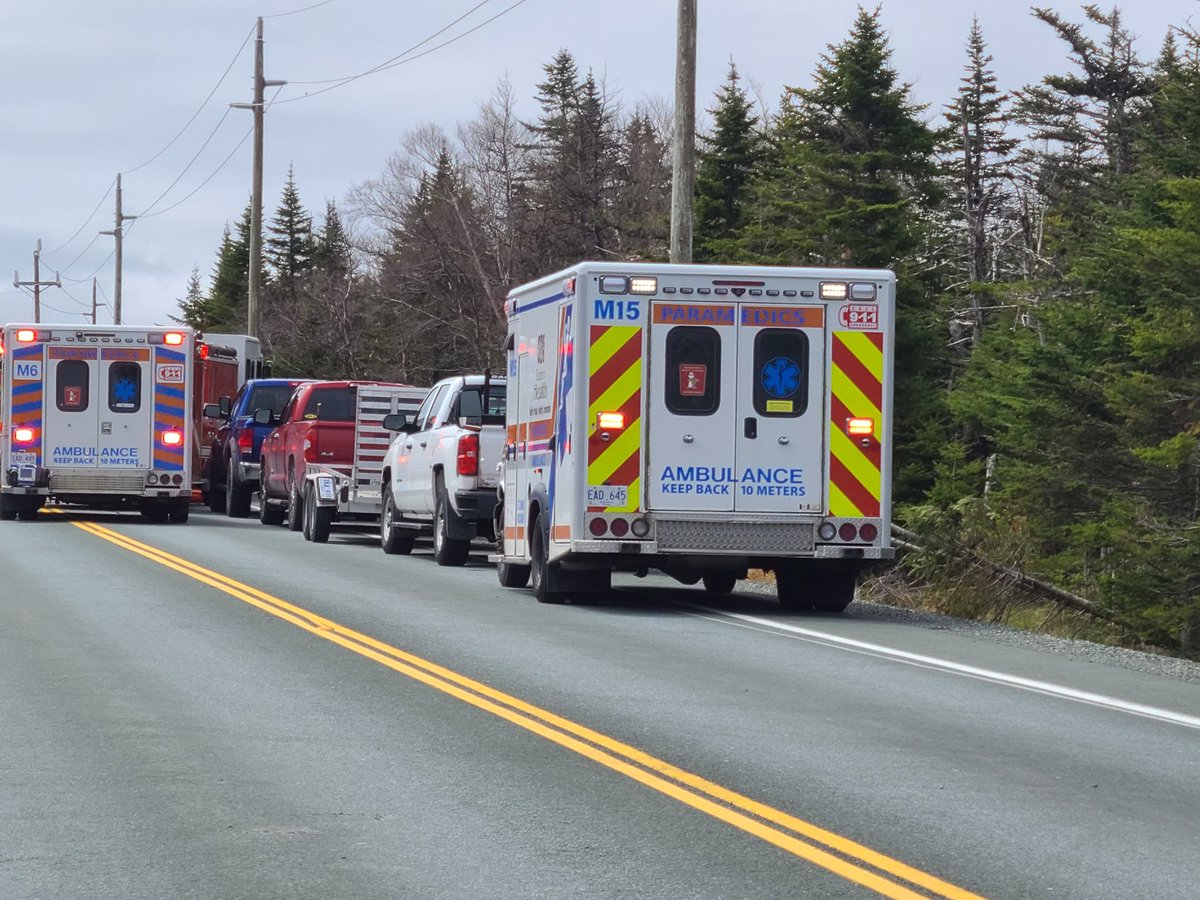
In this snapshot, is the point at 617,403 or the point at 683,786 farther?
the point at 617,403

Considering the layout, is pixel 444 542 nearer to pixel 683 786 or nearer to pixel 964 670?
pixel 964 670

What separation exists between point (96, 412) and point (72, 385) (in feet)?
1.80

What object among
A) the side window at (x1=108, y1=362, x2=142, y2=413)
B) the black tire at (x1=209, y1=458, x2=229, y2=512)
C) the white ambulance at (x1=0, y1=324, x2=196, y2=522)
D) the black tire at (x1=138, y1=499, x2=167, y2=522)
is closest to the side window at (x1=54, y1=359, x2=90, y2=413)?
the white ambulance at (x1=0, y1=324, x2=196, y2=522)

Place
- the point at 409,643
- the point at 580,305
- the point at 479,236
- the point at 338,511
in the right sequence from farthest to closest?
the point at 479,236
the point at 338,511
the point at 580,305
the point at 409,643

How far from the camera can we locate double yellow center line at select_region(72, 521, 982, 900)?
6.55 meters

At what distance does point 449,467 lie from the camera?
69.2 feet

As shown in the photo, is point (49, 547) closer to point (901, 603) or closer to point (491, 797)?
point (901, 603)

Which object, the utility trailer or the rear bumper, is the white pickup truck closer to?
the rear bumper

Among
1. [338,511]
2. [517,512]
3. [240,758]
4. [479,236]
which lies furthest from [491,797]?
[479,236]

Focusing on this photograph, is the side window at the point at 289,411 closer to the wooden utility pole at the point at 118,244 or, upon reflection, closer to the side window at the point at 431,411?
the side window at the point at 431,411

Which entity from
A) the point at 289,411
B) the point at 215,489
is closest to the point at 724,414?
the point at 289,411

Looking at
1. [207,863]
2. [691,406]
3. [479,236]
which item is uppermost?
[479,236]

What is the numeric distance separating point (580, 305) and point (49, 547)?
10.1m

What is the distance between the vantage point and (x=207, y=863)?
22.0ft
